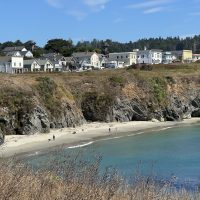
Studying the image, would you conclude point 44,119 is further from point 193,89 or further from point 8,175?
point 8,175

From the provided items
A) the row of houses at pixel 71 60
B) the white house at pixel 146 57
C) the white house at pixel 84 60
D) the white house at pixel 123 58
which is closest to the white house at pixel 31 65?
the row of houses at pixel 71 60

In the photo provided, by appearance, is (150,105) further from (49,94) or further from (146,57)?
(146,57)

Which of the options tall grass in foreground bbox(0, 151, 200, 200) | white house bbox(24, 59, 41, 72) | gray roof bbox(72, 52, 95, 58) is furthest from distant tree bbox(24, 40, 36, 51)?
tall grass in foreground bbox(0, 151, 200, 200)

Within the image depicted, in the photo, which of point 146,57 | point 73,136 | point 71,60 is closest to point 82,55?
point 71,60

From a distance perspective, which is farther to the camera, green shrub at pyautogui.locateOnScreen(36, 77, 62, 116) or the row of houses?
the row of houses

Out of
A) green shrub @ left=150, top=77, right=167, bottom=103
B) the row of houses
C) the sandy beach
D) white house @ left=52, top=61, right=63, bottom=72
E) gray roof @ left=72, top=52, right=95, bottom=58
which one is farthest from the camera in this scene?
gray roof @ left=72, top=52, right=95, bottom=58

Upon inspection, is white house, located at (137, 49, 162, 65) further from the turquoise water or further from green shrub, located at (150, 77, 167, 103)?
the turquoise water

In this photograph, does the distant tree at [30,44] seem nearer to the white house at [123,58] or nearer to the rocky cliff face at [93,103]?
the white house at [123,58]

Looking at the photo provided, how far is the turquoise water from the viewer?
30808mm

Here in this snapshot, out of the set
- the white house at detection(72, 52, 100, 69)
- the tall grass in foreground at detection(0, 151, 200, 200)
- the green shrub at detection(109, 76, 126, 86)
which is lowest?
the tall grass in foreground at detection(0, 151, 200, 200)

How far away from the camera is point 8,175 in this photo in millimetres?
8938

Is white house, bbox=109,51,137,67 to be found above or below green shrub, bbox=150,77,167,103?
above

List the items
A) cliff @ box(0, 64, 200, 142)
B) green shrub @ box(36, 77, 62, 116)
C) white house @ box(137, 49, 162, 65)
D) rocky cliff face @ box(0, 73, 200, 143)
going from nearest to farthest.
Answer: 1. rocky cliff face @ box(0, 73, 200, 143)
2. cliff @ box(0, 64, 200, 142)
3. green shrub @ box(36, 77, 62, 116)
4. white house @ box(137, 49, 162, 65)

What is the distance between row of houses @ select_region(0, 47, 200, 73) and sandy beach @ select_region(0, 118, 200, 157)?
46053 millimetres
